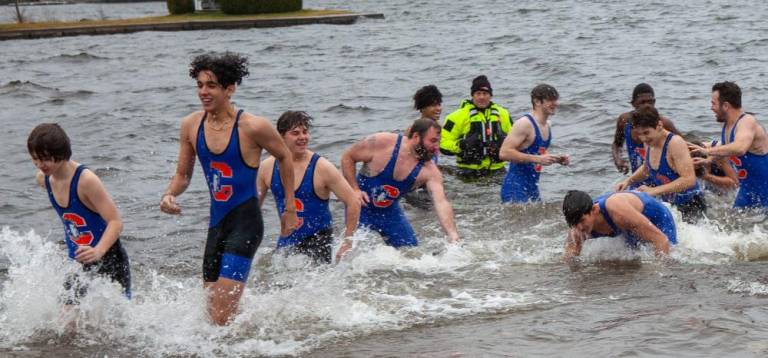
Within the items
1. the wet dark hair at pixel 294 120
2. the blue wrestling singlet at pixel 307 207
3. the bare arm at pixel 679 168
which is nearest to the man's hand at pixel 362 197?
the blue wrestling singlet at pixel 307 207

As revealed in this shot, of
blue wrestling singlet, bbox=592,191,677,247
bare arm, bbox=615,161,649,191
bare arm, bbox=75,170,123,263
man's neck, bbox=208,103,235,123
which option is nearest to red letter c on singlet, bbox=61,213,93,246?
bare arm, bbox=75,170,123,263

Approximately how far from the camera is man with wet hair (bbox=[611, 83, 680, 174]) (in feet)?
36.3

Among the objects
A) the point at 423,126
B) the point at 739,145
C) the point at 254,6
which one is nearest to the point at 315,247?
the point at 423,126

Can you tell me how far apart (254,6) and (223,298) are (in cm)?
3518

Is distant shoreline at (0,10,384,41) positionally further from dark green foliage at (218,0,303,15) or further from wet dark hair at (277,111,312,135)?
wet dark hair at (277,111,312,135)

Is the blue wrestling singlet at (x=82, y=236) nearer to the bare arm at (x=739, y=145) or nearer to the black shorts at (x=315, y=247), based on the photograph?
the black shorts at (x=315, y=247)

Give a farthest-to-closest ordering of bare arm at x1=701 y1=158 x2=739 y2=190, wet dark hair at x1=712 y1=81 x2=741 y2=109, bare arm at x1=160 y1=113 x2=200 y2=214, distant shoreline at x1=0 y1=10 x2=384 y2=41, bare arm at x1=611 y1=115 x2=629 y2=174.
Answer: distant shoreline at x1=0 y1=10 x2=384 y2=41
bare arm at x1=611 y1=115 x2=629 y2=174
bare arm at x1=701 y1=158 x2=739 y2=190
wet dark hair at x1=712 y1=81 x2=741 y2=109
bare arm at x1=160 y1=113 x2=200 y2=214

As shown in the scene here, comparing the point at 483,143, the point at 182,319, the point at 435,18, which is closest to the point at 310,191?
the point at 182,319

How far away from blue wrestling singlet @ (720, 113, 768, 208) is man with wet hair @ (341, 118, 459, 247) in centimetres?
316

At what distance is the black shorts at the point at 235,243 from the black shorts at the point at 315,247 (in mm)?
1659

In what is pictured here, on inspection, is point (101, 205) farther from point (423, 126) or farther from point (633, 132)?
point (633, 132)

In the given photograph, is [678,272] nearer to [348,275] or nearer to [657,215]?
[657,215]

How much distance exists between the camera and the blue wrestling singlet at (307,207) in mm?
8672

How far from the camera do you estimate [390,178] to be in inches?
376
